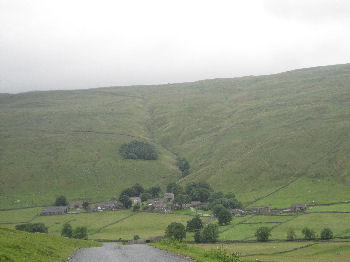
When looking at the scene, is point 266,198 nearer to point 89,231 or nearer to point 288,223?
point 288,223

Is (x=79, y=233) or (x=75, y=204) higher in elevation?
(x=79, y=233)

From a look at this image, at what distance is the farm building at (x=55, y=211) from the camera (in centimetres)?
15793

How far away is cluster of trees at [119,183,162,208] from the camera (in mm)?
170625

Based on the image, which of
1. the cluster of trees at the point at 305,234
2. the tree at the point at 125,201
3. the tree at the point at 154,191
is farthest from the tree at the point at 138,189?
the cluster of trees at the point at 305,234

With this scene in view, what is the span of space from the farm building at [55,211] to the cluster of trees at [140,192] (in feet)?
84.7

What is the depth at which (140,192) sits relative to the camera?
189375 mm

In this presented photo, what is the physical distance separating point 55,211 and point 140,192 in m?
46.3

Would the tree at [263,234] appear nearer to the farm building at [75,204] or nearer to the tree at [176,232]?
the tree at [176,232]

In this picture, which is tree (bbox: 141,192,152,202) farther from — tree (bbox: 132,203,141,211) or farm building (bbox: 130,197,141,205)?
tree (bbox: 132,203,141,211)

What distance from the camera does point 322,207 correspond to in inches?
5217

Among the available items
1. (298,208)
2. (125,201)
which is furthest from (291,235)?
(125,201)

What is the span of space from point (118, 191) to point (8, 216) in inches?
2203

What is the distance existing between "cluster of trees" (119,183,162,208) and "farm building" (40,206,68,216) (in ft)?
84.7

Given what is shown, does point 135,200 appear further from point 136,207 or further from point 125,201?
point 136,207
